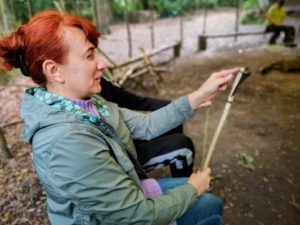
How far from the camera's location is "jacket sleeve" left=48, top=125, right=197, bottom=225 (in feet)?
3.93

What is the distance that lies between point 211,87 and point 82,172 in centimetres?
98

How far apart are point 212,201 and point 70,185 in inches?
32.5

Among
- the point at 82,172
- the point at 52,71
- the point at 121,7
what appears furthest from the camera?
the point at 121,7

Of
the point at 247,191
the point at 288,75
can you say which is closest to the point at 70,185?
the point at 247,191

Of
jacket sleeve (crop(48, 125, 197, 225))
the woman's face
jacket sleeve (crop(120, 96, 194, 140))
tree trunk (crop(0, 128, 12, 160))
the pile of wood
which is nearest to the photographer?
jacket sleeve (crop(48, 125, 197, 225))

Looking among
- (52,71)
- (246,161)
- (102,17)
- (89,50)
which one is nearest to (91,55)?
(89,50)

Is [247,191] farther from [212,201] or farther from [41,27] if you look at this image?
[41,27]

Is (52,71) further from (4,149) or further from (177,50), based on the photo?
(177,50)

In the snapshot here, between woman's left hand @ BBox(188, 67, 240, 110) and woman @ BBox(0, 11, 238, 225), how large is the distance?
0.59 metres

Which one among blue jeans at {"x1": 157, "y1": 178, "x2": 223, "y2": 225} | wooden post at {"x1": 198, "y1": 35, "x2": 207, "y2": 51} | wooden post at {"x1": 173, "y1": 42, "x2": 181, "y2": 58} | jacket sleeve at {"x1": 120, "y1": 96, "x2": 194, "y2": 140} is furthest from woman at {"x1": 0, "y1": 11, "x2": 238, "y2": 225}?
wooden post at {"x1": 198, "y1": 35, "x2": 207, "y2": 51}

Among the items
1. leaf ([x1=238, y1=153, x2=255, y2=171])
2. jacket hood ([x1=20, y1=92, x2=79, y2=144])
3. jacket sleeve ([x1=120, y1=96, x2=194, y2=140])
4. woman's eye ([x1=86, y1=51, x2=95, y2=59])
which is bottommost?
leaf ([x1=238, y1=153, x2=255, y2=171])

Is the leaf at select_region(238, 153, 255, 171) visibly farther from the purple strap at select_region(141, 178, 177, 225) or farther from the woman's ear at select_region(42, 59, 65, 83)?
the woman's ear at select_region(42, 59, 65, 83)

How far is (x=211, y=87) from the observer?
6.12 ft

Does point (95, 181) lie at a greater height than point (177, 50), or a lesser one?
greater
